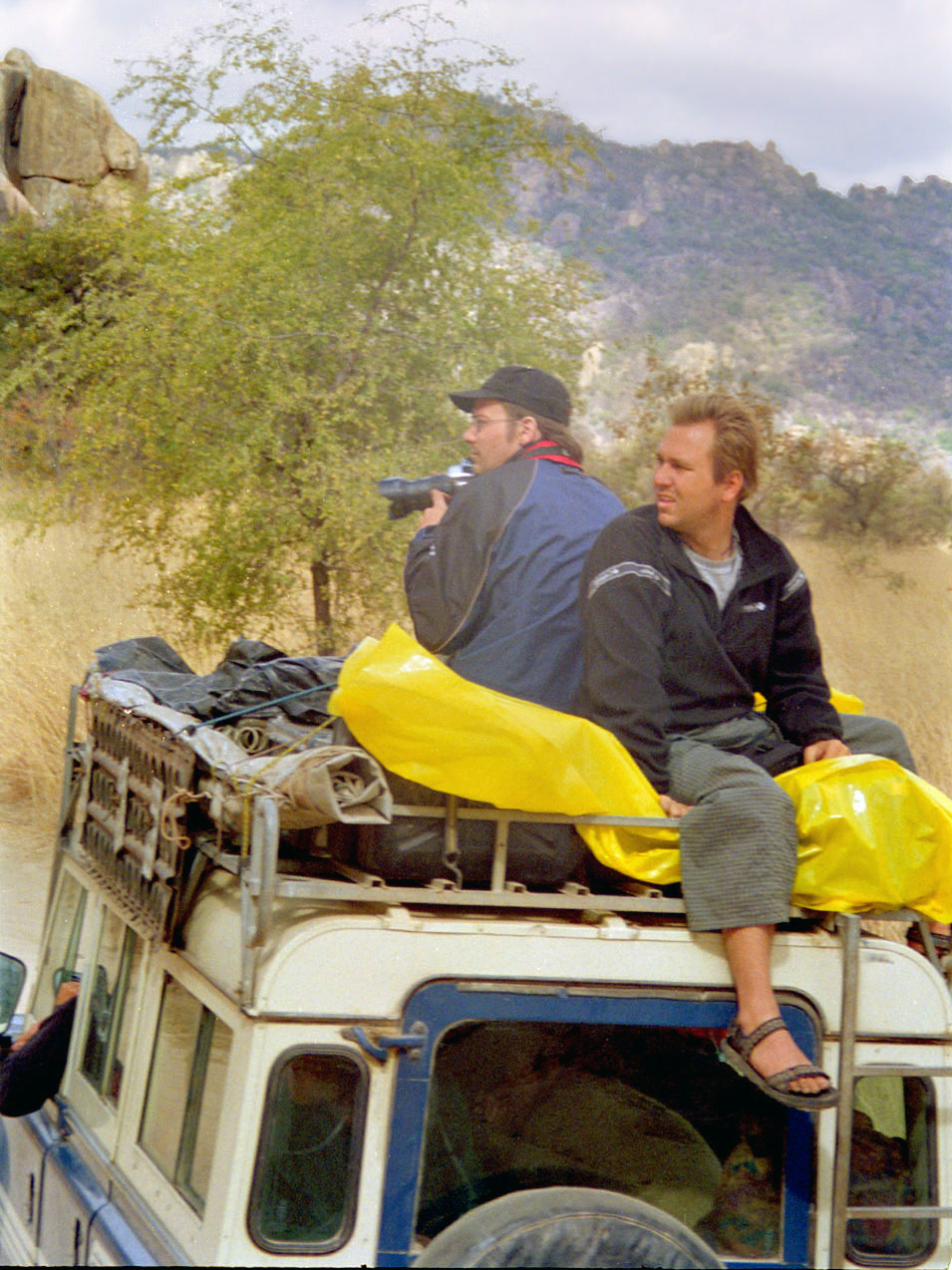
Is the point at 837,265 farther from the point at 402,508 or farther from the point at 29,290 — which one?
the point at 402,508

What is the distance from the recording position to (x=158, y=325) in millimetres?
8109

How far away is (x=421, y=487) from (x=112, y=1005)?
1.38 meters

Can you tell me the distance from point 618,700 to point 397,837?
53 centimetres

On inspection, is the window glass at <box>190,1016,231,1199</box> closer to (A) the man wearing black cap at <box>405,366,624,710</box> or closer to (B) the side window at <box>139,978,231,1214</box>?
(B) the side window at <box>139,978,231,1214</box>

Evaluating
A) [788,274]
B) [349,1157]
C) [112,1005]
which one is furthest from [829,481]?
[788,274]

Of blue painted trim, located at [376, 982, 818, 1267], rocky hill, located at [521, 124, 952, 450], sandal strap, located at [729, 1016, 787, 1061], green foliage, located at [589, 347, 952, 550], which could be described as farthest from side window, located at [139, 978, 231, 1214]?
rocky hill, located at [521, 124, 952, 450]

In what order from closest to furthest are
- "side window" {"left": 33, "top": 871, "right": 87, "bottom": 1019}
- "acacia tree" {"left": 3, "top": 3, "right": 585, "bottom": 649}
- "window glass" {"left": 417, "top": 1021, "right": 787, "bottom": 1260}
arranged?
"window glass" {"left": 417, "top": 1021, "right": 787, "bottom": 1260}
"side window" {"left": 33, "top": 871, "right": 87, "bottom": 1019}
"acacia tree" {"left": 3, "top": 3, "right": 585, "bottom": 649}

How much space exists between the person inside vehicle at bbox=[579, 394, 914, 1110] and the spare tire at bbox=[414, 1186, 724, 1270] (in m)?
0.33

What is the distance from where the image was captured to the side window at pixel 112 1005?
8.70 ft

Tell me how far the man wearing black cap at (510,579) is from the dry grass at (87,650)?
244 inches

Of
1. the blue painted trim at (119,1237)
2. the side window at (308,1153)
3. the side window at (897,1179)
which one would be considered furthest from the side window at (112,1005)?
the side window at (897,1179)

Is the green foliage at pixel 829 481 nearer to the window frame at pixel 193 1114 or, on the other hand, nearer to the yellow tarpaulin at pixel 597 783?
the yellow tarpaulin at pixel 597 783

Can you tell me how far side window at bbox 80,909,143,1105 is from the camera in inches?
104

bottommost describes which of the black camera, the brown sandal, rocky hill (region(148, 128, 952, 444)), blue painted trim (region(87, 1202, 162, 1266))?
blue painted trim (region(87, 1202, 162, 1266))
